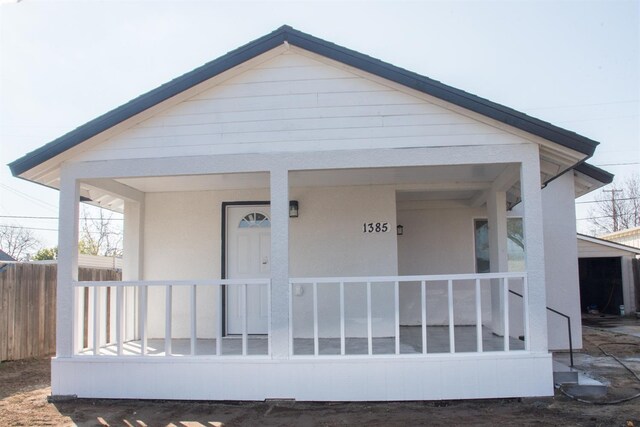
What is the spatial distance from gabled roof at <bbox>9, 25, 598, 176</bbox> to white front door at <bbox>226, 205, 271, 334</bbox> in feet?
9.53

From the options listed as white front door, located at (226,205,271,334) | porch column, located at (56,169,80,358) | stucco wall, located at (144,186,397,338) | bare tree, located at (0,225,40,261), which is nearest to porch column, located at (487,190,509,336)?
stucco wall, located at (144,186,397,338)

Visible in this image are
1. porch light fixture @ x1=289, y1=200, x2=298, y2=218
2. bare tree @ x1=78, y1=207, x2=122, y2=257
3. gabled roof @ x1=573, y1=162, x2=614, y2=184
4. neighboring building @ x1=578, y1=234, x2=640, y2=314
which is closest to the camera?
porch light fixture @ x1=289, y1=200, x2=298, y2=218

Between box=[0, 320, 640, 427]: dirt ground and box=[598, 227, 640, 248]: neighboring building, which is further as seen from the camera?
box=[598, 227, 640, 248]: neighboring building

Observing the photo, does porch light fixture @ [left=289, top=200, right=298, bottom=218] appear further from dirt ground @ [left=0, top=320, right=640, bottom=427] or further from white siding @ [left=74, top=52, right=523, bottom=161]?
dirt ground @ [left=0, top=320, right=640, bottom=427]

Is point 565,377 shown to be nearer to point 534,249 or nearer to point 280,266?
point 534,249

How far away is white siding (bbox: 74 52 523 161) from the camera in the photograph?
20.6 feet

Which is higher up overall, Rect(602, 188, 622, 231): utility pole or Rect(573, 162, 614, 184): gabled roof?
Rect(602, 188, 622, 231): utility pole

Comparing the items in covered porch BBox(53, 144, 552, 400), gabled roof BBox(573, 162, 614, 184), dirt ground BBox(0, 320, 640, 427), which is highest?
gabled roof BBox(573, 162, 614, 184)

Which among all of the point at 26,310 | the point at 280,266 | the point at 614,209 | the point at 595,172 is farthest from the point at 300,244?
the point at 614,209

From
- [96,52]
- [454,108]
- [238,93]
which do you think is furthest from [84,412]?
[96,52]

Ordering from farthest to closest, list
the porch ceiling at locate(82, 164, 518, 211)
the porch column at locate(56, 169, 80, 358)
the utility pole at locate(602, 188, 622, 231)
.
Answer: the utility pole at locate(602, 188, 622, 231) < the porch ceiling at locate(82, 164, 518, 211) < the porch column at locate(56, 169, 80, 358)

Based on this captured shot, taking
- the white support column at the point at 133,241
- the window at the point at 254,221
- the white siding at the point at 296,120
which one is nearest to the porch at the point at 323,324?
the white support column at the point at 133,241

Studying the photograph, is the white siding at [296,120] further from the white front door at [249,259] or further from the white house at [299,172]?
the white front door at [249,259]

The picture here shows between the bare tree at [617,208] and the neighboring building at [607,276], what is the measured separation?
20.9m
